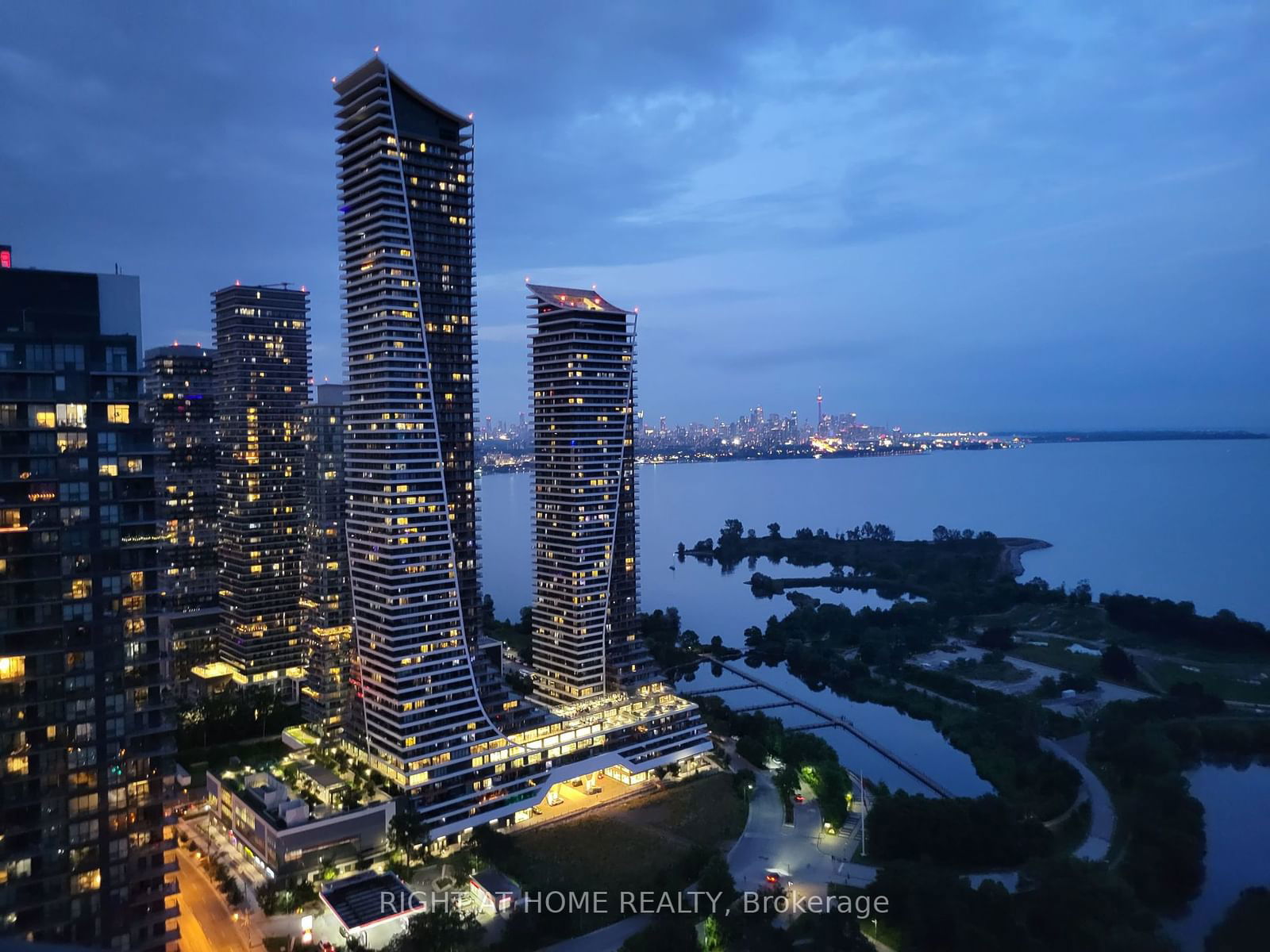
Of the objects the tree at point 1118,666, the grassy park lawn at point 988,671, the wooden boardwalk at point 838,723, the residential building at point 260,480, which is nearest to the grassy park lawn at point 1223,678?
the tree at point 1118,666

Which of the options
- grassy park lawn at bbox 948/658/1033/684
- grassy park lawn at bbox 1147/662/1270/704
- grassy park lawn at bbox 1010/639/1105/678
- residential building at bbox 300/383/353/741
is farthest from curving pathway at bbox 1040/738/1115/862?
residential building at bbox 300/383/353/741

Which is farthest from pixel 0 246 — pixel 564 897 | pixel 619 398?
pixel 619 398

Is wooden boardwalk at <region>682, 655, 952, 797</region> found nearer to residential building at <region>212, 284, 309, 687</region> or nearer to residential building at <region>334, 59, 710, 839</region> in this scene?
residential building at <region>334, 59, 710, 839</region>

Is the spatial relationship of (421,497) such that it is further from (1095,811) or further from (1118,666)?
(1118,666)

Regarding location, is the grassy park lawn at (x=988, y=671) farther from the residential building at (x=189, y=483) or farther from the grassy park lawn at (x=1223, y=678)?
the residential building at (x=189, y=483)

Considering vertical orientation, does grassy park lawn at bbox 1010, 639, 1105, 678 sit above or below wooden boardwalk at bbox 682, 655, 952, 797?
above
